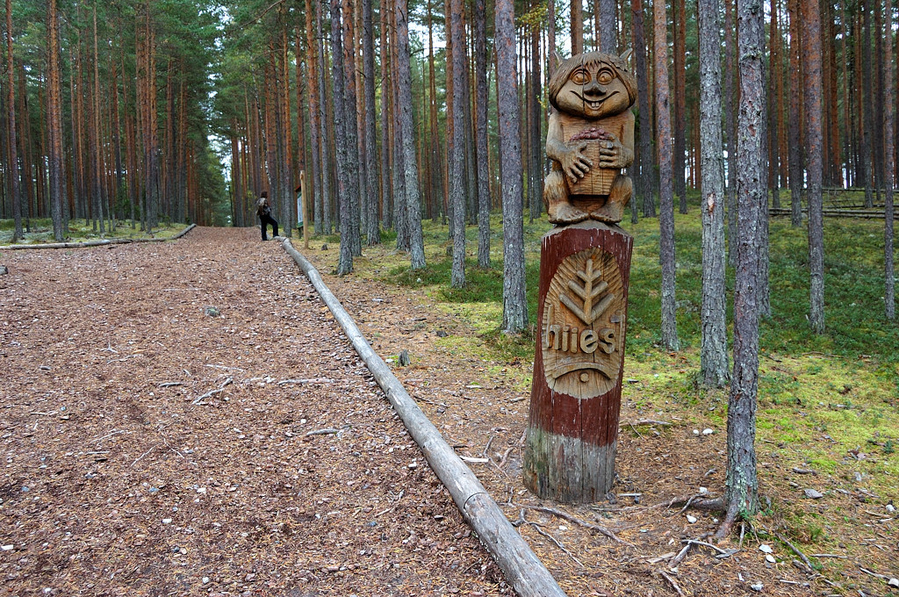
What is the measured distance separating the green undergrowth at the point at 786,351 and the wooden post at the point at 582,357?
1419 millimetres

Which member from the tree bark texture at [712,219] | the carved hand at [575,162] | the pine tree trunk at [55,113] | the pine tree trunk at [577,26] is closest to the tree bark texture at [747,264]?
the carved hand at [575,162]

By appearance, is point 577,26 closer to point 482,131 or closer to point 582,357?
point 482,131

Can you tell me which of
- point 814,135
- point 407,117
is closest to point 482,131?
point 407,117

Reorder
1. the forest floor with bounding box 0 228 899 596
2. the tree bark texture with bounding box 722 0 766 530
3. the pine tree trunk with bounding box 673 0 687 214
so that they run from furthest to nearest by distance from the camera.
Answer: the pine tree trunk with bounding box 673 0 687 214 → the tree bark texture with bounding box 722 0 766 530 → the forest floor with bounding box 0 228 899 596

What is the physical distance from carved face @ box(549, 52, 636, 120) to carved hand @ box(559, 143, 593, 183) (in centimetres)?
29

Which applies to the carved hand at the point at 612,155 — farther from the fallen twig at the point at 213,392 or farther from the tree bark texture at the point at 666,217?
the fallen twig at the point at 213,392

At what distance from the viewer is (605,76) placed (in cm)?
412

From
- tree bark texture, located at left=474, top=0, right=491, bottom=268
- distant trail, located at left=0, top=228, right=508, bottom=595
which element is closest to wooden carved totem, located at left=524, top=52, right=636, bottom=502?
distant trail, located at left=0, top=228, right=508, bottom=595

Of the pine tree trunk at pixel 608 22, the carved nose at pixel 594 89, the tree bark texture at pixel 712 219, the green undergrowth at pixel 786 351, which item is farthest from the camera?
the pine tree trunk at pixel 608 22

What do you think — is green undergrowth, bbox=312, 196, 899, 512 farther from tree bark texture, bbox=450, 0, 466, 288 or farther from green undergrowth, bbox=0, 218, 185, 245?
green undergrowth, bbox=0, 218, 185, 245

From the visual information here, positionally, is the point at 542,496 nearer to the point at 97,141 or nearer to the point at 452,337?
the point at 452,337

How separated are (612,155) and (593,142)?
173mm

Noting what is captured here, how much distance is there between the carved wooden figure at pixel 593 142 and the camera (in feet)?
13.5

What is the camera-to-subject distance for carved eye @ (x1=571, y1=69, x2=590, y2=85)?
4.14m
